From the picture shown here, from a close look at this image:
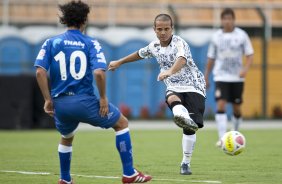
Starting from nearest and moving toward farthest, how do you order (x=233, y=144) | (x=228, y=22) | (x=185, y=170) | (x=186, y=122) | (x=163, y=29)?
(x=186, y=122) → (x=163, y=29) → (x=185, y=170) → (x=233, y=144) → (x=228, y=22)

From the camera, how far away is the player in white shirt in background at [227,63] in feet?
54.0

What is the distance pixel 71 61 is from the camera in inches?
352

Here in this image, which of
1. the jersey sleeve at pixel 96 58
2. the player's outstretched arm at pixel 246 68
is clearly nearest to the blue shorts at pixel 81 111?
the jersey sleeve at pixel 96 58

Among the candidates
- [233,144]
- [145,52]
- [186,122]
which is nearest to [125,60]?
[145,52]

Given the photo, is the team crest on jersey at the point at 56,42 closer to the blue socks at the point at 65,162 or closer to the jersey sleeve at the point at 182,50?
the blue socks at the point at 65,162

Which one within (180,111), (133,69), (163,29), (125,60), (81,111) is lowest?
(133,69)

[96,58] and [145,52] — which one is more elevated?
[96,58]

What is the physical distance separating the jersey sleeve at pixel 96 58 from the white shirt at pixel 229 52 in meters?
7.84

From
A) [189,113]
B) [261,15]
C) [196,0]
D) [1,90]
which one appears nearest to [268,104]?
[261,15]

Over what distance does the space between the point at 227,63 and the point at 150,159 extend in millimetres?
4281

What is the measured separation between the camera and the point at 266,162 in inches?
488

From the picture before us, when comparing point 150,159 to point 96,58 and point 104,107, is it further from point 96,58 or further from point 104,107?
point 96,58

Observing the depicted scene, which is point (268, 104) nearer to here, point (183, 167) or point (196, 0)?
point (196, 0)

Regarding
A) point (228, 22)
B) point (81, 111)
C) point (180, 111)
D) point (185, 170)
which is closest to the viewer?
point (81, 111)
